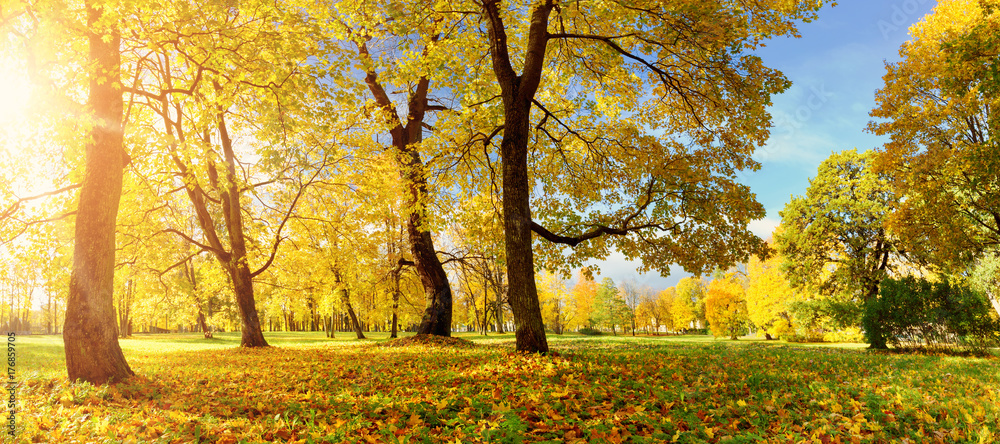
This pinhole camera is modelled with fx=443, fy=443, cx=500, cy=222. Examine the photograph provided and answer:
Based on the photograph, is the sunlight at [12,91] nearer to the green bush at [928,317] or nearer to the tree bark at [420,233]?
the tree bark at [420,233]

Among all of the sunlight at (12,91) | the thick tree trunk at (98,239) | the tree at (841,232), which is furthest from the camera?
the tree at (841,232)

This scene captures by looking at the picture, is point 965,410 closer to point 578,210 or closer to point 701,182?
point 701,182

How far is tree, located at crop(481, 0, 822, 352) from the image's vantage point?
28.0 ft

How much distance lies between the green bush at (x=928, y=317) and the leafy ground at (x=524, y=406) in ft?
32.9

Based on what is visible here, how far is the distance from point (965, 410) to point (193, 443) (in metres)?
8.32

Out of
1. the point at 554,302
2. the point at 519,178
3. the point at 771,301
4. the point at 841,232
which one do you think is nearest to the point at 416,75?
the point at 519,178

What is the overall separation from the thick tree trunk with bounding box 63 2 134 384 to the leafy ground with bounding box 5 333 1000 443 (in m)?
0.47

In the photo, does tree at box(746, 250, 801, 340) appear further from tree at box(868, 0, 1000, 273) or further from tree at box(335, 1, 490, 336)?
tree at box(335, 1, 490, 336)

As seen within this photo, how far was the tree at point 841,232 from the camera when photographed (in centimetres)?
2203

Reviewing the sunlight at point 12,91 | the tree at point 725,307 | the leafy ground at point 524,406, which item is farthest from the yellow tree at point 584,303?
the sunlight at point 12,91

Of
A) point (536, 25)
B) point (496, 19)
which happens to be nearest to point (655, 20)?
point (536, 25)

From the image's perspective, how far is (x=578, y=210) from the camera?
12.2 metres

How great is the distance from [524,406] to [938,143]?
63.0 feet

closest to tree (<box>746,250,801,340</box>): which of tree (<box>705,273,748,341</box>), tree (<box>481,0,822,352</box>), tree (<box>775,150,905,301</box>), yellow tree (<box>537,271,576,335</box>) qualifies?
tree (<box>775,150,905,301</box>)
